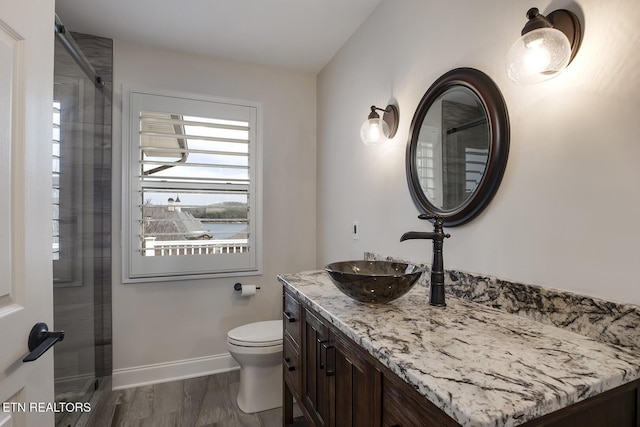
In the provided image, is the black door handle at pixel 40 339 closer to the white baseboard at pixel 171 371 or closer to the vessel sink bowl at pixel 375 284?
the vessel sink bowl at pixel 375 284

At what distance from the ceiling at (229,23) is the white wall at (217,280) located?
6.8 inches

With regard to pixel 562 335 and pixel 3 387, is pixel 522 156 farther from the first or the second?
pixel 3 387

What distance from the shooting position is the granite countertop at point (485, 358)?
0.61 m

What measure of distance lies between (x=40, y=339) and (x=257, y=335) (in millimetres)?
1318

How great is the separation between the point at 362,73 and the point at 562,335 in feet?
5.94

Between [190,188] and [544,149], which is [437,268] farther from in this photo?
[190,188]

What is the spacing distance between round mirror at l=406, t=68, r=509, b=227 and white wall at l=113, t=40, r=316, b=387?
139 cm

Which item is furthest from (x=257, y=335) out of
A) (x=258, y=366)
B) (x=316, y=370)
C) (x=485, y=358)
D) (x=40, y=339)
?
(x=485, y=358)

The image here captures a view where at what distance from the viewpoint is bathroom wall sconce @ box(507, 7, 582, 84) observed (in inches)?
37.2

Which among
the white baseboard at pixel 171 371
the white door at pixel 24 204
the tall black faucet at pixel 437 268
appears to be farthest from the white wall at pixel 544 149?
the white baseboard at pixel 171 371

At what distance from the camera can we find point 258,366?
80.9 inches

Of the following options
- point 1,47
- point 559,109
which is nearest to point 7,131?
point 1,47

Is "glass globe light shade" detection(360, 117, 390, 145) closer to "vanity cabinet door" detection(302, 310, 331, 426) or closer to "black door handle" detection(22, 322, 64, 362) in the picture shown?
"vanity cabinet door" detection(302, 310, 331, 426)

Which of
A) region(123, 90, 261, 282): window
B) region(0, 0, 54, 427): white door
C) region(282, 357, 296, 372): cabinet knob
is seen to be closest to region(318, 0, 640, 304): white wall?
region(282, 357, 296, 372): cabinet knob
